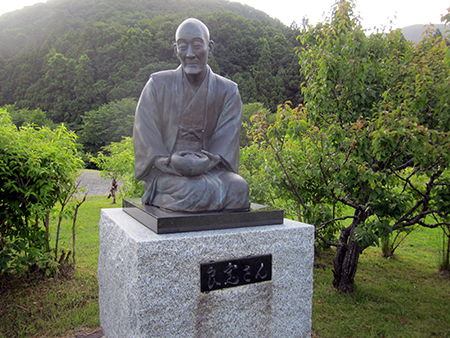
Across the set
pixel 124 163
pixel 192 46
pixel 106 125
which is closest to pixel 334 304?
pixel 192 46

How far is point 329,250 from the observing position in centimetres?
607

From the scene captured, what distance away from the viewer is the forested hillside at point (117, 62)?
102ft

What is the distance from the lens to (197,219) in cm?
232

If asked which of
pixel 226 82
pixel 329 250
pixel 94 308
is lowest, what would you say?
pixel 329 250

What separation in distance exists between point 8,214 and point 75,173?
87 cm

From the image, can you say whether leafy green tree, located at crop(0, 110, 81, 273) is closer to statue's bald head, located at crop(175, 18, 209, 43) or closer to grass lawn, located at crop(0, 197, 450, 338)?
grass lawn, located at crop(0, 197, 450, 338)

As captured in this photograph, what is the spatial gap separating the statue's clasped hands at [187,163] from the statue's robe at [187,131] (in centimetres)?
5

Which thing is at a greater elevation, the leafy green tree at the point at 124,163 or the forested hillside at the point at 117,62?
the forested hillside at the point at 117,62

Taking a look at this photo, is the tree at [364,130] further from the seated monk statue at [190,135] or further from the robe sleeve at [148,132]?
the robe sleeve at [148,132]

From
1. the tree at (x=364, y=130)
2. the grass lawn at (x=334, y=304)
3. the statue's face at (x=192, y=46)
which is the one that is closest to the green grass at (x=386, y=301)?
the grass lawn at (x=334, y=304)

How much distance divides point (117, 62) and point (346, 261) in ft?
109

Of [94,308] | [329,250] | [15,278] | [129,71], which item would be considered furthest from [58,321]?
[129,71]

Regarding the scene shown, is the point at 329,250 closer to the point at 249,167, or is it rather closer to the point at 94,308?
the point at 249,167

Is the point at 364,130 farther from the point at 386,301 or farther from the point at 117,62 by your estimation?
the point at 117,62
